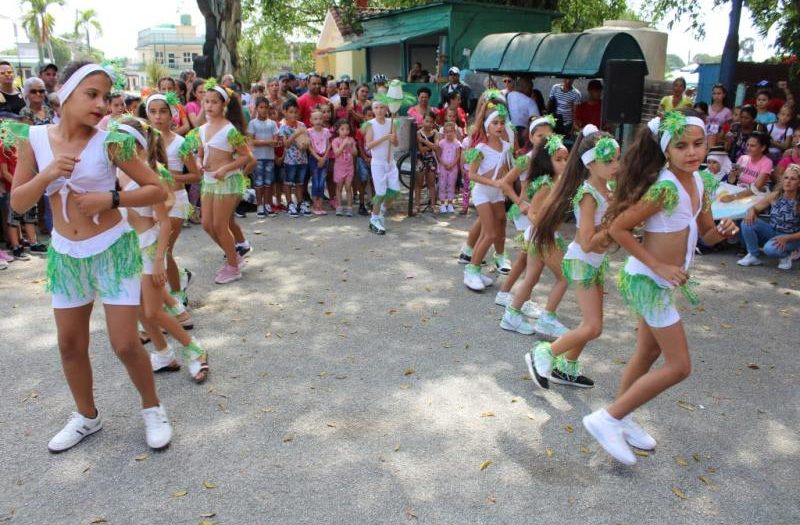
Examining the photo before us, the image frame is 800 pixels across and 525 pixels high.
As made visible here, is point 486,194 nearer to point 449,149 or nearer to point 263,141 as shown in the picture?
point 449,149

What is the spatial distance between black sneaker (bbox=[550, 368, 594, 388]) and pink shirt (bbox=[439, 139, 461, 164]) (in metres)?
6.12

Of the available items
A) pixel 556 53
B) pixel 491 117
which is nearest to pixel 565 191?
pixel 491 117

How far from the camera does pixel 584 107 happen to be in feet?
34.8

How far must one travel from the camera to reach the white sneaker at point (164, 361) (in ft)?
14.6

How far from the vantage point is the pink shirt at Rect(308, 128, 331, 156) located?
9.78 metres

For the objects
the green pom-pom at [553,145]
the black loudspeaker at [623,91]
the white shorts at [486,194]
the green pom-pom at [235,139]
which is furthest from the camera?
the black loudspeaker at [623,91]

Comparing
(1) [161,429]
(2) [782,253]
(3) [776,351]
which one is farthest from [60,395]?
(2) [782,253]

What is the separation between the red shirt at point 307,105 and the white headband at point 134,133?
7.23m

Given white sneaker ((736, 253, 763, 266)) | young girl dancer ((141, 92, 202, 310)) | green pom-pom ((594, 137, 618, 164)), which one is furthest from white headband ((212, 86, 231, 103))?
white sneaker ((736, 253, 763, 266))

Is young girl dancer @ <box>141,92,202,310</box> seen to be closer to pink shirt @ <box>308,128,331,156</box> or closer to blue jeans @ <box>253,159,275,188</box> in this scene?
blue jeans @ <box>253,159,275,188</box>

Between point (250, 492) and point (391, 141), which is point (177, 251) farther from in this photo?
point (250, 492)

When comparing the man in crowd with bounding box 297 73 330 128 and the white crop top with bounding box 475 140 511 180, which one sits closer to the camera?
the white crop top with bounding box 475 140 511 180

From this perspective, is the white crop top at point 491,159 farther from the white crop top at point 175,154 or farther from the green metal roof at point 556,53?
the green metal roof at point 556,53

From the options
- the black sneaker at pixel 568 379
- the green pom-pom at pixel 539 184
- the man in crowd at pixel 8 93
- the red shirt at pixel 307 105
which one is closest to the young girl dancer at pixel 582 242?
the black sneaker at pixel 568 379
